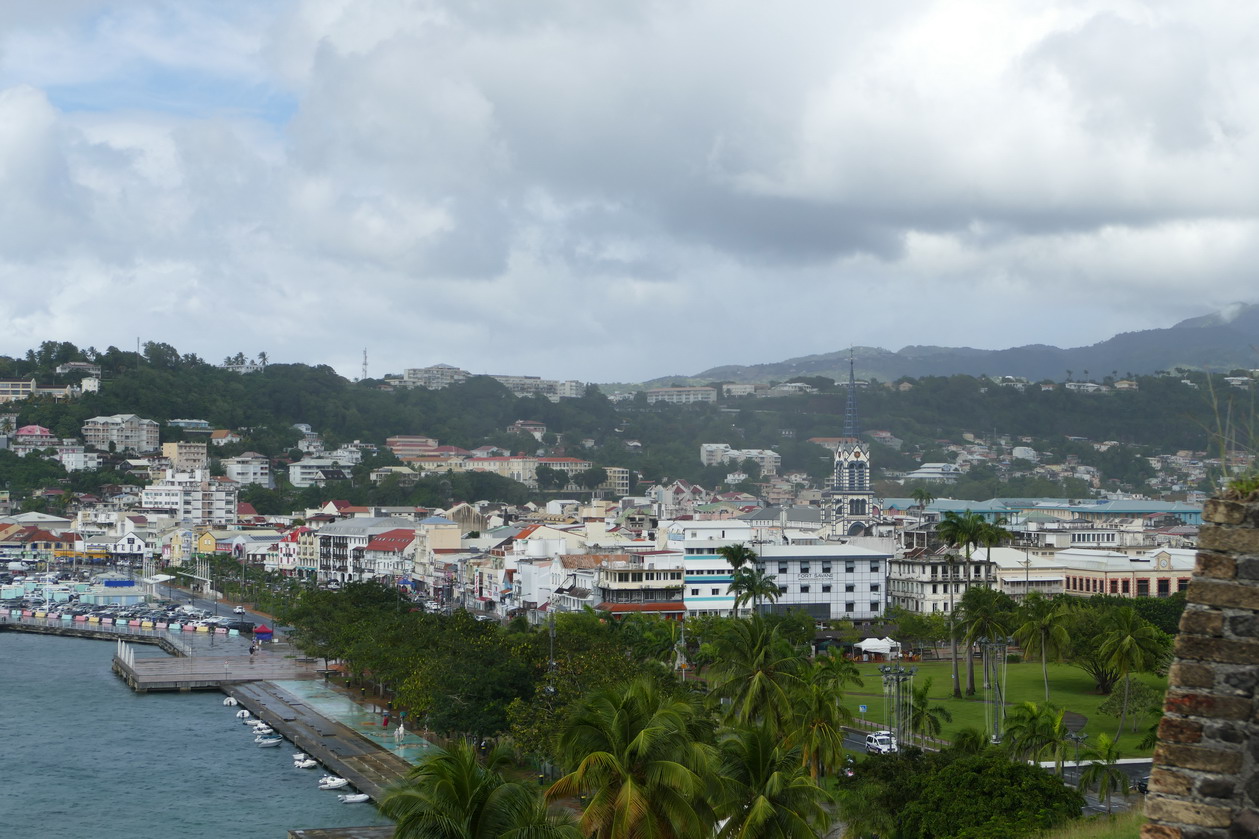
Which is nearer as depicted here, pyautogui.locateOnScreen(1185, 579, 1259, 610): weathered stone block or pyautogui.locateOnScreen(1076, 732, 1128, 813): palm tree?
pyautogui.locateOnScreen(1185, 579, 1259, 610): weathered stone block

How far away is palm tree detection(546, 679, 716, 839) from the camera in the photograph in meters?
18.3

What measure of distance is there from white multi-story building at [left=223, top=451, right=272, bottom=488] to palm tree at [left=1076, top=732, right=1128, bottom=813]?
146m

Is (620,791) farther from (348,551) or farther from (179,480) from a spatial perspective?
(179,480)

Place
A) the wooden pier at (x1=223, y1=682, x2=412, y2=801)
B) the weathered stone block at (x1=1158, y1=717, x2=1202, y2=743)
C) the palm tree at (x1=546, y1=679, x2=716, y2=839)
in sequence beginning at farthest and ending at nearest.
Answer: the wooden pier at (x1=223, y1=682, x2=412, y2=801) < the palm tree at (x1=546, y1=679, x2=716, y2=839) < the weathered stone block at (x1=1158, y1=717, x2=1202, y2=743)

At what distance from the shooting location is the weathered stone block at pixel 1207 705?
6301 mm

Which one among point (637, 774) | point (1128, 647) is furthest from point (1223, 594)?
point (1128, 647)

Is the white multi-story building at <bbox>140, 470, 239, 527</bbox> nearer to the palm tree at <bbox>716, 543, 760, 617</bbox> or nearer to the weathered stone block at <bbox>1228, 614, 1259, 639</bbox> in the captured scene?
the palm tree at <bbox>716, 543, 760, 617</bbox>

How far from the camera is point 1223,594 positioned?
6.42 m

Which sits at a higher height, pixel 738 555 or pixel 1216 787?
pixel 1216 787

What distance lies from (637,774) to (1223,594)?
13.2 m

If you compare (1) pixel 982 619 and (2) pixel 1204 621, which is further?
(1) pixel 982 619

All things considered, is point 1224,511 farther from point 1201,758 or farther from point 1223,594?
point 1201,758

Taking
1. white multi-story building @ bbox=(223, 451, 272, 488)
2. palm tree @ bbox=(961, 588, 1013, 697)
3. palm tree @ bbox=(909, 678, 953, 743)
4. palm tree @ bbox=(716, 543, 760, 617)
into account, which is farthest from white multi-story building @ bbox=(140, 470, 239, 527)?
palm tree @ bbox=(909, 678, 953, 743)

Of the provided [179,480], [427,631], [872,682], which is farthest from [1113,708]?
[179,480]
